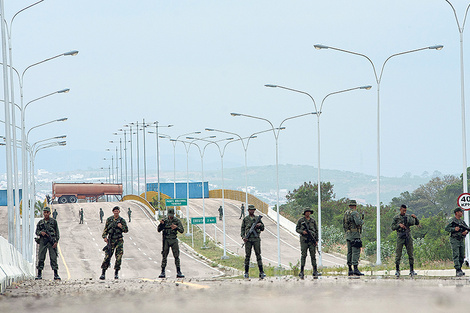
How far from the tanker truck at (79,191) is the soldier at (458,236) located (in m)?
86.2

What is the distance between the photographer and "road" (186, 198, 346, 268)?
54812 millimetres

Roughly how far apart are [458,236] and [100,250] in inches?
1692

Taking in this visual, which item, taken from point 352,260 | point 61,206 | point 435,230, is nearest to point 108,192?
point 61,206

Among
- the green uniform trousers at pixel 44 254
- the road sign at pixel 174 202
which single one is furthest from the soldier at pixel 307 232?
the road sign at pixel 174 202

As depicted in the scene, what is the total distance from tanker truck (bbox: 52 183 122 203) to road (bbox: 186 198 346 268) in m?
13.5

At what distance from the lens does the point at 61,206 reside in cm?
9050

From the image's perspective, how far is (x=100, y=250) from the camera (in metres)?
57.5

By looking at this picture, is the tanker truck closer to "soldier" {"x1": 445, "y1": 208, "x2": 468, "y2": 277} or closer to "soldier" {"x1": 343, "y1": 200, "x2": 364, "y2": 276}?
"soldier" {"x1": 343, "y1": 200, "x2": 364, "y2": 276}

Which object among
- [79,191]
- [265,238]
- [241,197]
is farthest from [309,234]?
[79,191]

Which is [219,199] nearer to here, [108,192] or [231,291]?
[108,192]

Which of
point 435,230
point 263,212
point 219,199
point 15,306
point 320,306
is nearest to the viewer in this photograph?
point 320,306

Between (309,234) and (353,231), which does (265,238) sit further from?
(309,234)

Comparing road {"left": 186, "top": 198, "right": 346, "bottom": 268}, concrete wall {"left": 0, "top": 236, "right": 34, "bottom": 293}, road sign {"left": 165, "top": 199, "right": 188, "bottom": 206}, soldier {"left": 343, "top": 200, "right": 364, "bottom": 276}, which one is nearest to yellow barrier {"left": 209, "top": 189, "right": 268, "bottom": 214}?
road {"left": 186, "top": 198, "right": 346, "bottom": 268}

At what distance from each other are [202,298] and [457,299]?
3.48 m
